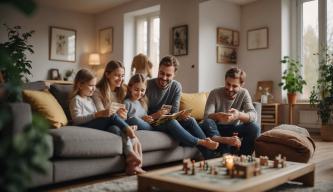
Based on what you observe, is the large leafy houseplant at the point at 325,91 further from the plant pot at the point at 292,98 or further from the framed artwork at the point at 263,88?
the framed artwork at the point at 263,88

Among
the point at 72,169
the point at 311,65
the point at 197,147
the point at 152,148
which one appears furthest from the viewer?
the point at 311,65

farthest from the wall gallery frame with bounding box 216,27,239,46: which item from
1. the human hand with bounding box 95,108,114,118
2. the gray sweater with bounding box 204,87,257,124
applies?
the human hand with bounding box 95,108,114,118

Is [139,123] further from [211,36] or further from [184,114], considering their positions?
[211,36]

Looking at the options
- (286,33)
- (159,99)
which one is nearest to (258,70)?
(286,33)

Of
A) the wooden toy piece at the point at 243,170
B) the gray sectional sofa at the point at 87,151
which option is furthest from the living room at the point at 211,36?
the wooden toy piece at the point at 243,170

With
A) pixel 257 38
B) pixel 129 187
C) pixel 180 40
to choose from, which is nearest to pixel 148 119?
pixel 129 187

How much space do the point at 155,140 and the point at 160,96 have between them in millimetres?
579

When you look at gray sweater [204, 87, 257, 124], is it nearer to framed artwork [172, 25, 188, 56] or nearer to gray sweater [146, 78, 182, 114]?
gray sweater [146, 78, 182, 114]

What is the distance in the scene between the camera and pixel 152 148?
2.58 meters

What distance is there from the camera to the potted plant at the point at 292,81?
Answer: 18.3ft

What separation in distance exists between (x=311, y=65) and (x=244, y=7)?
62.8 inches

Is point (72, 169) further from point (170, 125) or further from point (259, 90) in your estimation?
point (259, 90)

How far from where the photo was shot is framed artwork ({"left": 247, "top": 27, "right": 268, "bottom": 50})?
618cm

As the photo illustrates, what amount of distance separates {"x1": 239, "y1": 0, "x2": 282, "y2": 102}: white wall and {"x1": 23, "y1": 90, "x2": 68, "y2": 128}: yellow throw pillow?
4433mm
